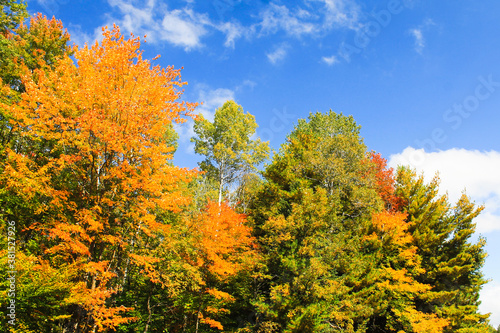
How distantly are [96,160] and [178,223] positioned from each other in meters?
8.04

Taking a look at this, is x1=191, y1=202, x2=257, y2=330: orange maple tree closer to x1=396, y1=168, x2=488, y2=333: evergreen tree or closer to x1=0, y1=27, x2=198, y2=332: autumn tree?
x1=0, y1=27, x2=198, y2=332: autumn tree

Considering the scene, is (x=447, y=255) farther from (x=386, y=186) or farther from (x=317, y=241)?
(x=317, y=241)

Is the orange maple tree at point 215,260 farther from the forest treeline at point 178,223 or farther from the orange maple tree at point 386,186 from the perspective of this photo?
the orange maple tree at point 386,186

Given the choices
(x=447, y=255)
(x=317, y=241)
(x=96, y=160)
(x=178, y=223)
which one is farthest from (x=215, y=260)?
(x=447, y=255)

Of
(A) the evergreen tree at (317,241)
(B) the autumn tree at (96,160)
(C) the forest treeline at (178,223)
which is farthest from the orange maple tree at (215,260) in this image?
(B) the autumn tree at (96,160)

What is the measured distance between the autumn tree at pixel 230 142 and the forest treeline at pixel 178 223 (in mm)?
137

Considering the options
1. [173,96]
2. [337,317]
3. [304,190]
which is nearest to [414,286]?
[337,317]

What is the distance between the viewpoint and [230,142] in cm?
2825

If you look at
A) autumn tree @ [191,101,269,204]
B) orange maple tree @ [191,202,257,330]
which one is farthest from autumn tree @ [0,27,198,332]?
autumn tree @ [191,101,269,204]

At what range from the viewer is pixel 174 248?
15.2 m

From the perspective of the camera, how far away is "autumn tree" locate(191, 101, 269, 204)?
91.9 feet

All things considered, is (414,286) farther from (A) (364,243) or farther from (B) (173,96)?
(B) (173,96)

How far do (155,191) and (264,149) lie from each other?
769 inches

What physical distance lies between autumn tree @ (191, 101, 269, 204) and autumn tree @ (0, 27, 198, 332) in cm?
1651
